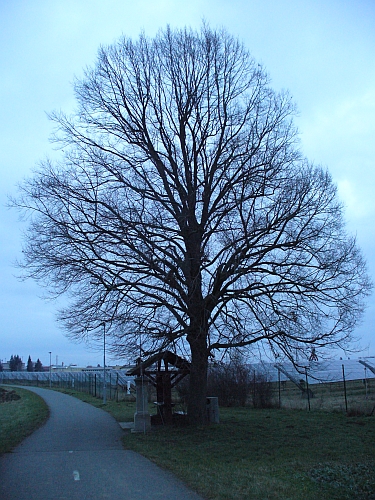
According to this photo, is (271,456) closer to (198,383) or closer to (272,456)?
(272,456)

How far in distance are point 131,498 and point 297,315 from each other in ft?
→ 34.6

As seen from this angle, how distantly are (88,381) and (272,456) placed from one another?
49313 mm

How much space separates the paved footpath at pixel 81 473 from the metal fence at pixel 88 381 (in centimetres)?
1741

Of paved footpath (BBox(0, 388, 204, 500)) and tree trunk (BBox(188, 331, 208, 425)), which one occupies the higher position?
tree trunk (BBox(188, 331, 208, 425))

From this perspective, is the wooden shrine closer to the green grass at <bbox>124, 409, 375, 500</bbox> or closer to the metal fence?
the green grass at <bbox>124, 409, 375, 500</bbox>

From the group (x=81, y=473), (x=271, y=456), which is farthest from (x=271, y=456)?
(x=81, y=473)

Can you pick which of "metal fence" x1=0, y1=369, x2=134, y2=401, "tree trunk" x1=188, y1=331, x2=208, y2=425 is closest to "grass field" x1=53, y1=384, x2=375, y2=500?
"tree trunk" x1=188, y1=331, x2=208, y2=425

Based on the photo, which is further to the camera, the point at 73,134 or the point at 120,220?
the point at 73,134

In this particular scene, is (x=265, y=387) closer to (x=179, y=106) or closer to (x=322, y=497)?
(x=179, y=106)

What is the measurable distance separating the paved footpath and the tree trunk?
3.25 meters

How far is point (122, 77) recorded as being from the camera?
70.6ft

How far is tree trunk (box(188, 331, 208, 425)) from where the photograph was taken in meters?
19.7

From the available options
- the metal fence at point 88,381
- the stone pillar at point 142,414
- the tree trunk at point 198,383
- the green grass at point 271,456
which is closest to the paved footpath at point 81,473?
the green grass at point 271,456

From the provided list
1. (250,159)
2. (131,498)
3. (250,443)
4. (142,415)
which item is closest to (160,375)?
(142,415)
